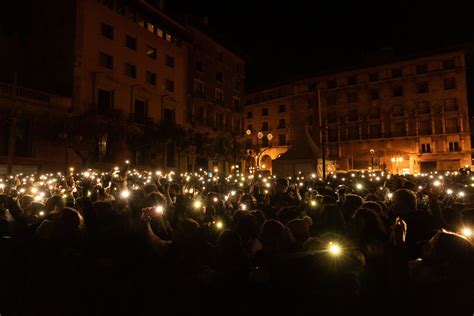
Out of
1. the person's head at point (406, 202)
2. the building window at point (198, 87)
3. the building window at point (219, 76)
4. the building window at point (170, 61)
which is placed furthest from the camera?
the building window at point (219, 76)

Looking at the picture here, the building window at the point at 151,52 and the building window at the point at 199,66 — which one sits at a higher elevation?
the building window at the point at 199,66

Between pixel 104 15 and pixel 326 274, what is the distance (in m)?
33.4

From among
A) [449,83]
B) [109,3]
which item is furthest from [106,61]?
[449,83]

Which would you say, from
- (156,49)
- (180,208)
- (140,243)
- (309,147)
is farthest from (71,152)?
(140,243)

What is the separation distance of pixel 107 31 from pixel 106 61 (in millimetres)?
2702

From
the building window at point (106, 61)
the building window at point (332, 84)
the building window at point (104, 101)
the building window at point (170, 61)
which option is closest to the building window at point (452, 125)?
the building window at point (332, 84)

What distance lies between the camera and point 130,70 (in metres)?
34.2

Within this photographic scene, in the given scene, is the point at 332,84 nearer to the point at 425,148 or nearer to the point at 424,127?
the point at 424,127

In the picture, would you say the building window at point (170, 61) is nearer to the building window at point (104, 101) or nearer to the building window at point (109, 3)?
the building window at point (109, 3)

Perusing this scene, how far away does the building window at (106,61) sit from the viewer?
1214 inches

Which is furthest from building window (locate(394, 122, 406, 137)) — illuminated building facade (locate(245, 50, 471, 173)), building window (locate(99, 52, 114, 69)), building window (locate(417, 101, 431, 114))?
building window (locate(99, 52, 114, 69))

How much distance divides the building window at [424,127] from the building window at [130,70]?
4257cm

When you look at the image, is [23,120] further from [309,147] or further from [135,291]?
[135,291]

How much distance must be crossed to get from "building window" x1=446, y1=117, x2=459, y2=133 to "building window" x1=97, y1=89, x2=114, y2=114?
153 feet
